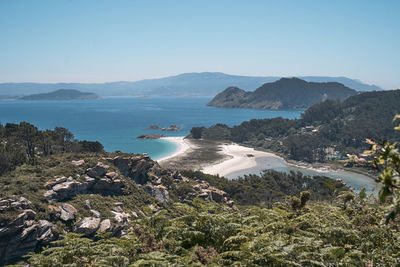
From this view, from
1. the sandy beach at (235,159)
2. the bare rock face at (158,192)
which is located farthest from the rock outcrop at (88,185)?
the sandy beach at (235,159)

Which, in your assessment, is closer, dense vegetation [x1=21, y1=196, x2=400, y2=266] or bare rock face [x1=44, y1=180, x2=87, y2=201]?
dense vegetation [x1=21, y1=196, x2=400, y2=266]

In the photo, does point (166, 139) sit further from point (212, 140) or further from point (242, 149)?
point (242, 149)

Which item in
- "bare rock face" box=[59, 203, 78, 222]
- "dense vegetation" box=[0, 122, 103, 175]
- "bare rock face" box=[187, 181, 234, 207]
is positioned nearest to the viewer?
"bare rock face" box=[59, 203, 78, 222]

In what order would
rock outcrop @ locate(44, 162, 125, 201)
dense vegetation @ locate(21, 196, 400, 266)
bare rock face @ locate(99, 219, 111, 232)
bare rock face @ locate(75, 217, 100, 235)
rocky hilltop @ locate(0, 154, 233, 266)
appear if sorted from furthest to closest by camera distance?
rock outcrop @ locate(44, 162, 125, 201) → bare rock face @ locate(99, 219, 111, 232) → bare rock face @ locate(75, 217, 100, 235) → rocky hilltop @ locate(0, 154, 233, 266) → dense vegetation @ locate(21, 196, 400, 266)

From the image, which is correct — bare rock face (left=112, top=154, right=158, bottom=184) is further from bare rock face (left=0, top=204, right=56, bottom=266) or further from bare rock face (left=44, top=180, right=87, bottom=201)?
bare rock face (left=0, top=204, right=56, bottom=266)

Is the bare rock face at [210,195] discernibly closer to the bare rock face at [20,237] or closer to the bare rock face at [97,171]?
the bare rock face at [97,171]

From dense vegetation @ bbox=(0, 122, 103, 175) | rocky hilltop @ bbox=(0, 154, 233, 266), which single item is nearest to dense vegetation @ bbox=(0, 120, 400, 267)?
rocky hilltop @ bbox=(0, 154, 233, 266)
